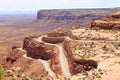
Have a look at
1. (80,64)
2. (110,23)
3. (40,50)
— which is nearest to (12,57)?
(40,50)

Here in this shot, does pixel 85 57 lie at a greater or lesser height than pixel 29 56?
greater

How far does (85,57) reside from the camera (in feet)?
165

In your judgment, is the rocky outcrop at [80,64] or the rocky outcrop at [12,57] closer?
the rocky outcrop at [80,64]

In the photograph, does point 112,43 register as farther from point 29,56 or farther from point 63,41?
point 29,56

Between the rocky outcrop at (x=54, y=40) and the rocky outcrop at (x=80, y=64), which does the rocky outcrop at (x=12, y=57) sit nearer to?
the rocky outcrop at (x=54, y=40)

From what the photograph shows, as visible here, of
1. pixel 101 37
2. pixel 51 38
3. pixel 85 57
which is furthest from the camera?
pixel 51 38

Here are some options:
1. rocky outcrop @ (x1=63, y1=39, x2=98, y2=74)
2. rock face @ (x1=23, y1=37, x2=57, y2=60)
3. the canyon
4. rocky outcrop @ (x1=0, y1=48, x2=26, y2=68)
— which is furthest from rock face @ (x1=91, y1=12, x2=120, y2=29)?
rocky outcrop @ (x1=0, y1=48, x2=26, y2=68)

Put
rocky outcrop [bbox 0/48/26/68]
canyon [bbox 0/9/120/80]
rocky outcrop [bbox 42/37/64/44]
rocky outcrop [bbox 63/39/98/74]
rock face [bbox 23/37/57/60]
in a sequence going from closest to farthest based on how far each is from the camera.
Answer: canyon [bbox 0/9/120/80]
rocky outcrop [bbox 63/39/98/74]
rock face [bbox 23/37/57/60]
rocky outcrop [bbox 42/37/64/44]
rocky outcrop [bbox 0/48/26/68]

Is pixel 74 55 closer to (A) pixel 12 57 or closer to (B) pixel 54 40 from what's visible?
(B) pixel 54 40

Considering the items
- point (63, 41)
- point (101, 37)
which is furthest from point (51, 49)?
point (101, 37)

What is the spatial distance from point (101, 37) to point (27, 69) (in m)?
14.6

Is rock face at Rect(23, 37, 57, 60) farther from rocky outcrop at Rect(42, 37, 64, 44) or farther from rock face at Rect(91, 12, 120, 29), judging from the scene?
rock face at Rect(91, 12, 120, 29)

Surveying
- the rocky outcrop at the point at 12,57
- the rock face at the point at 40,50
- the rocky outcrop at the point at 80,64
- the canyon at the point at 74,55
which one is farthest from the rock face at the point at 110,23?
the rocky outcrop at the point at 12,57

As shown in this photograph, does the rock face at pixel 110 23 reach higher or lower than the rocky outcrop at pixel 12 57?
higher
